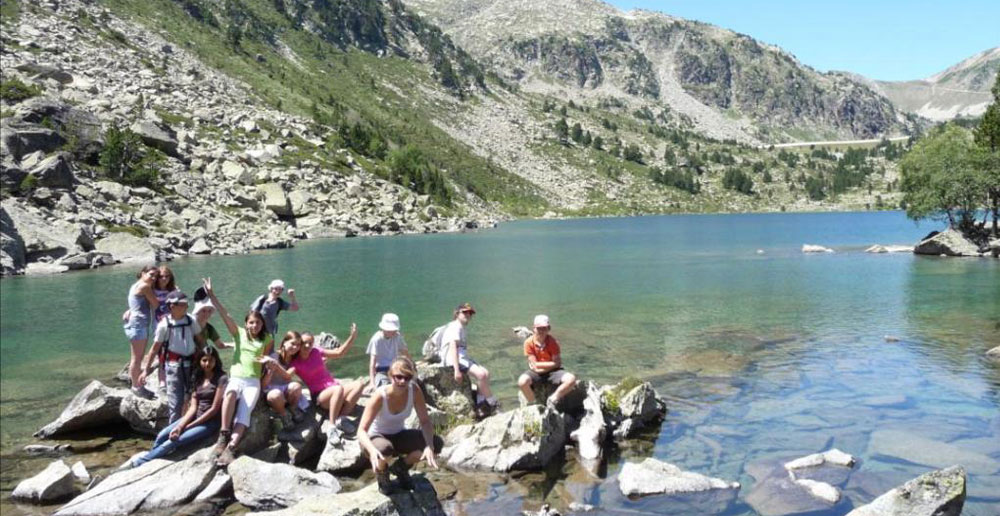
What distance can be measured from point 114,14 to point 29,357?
445ft

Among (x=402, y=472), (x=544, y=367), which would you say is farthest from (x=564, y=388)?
(x=402, y=472)

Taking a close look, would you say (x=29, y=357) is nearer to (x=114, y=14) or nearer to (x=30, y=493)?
(x=30, y=493)

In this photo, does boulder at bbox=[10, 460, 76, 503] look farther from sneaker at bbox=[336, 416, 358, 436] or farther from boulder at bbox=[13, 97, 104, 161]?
Answer: boulder at bbox=[13, 97, 104, 161]

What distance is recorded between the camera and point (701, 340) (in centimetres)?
2873

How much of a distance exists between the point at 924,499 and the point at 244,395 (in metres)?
12.2

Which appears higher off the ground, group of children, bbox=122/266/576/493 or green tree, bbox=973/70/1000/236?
green tree, bbox=973/70/1000/236

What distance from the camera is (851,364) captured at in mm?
23688

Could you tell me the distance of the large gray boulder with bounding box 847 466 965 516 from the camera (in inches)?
419

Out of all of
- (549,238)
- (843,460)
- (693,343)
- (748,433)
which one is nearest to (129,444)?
(748,433)

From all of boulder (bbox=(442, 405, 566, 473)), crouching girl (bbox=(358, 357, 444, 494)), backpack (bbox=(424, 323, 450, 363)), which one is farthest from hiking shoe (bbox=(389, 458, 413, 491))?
backpack (bbox=(424, 323, 450, 363))

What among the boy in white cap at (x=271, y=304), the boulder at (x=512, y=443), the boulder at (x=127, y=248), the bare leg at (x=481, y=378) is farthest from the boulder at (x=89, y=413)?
the boulder at (x=127, y=248)

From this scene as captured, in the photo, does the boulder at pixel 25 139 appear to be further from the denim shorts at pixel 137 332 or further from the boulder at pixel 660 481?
the boulder at pixel 660 481

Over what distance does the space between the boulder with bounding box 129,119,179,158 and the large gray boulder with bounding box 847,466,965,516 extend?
92.1 m

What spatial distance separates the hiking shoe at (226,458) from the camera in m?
12.5
